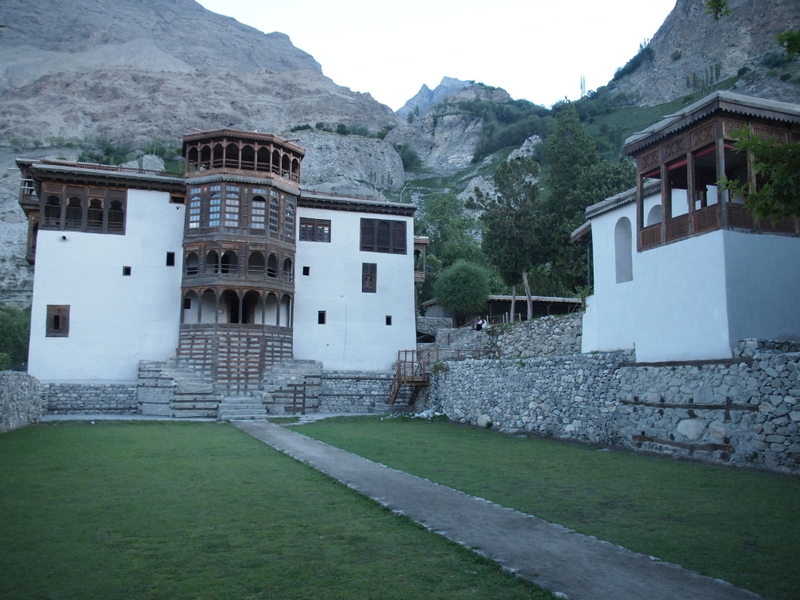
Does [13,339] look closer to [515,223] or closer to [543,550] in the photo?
[515,223]

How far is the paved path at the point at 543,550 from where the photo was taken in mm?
4922

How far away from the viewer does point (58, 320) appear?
28.9 m

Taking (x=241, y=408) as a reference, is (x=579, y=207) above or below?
above

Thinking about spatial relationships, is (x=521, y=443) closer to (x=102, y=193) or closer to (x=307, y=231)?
(x=307, y=231)

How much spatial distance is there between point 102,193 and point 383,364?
51.9ft

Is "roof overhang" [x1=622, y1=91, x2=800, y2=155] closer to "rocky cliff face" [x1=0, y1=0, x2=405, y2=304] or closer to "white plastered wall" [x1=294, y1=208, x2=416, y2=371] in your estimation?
"white plastered wall" [x1=294, y1=208, x2=416, y2=371]

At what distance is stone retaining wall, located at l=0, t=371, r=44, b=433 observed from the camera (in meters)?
17.6

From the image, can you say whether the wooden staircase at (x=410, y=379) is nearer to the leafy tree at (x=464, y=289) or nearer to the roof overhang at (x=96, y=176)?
the leafy tree at (x=464, y=289)

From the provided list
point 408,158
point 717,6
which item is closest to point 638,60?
point 408,158

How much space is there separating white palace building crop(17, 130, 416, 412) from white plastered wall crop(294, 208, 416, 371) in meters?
0.10

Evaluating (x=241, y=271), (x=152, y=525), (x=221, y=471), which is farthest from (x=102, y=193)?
(x=152, y=525)

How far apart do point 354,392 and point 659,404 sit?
61.6ft

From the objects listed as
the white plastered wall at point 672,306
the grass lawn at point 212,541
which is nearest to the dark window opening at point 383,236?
the white plastered wall at point 672,306

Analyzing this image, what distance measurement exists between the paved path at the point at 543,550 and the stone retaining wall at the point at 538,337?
14849 mm
